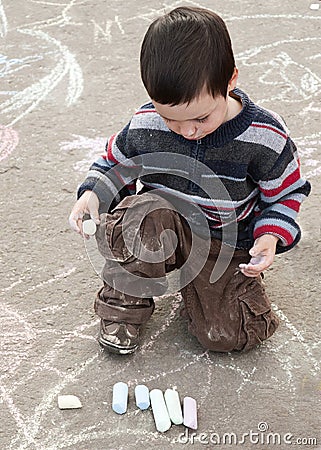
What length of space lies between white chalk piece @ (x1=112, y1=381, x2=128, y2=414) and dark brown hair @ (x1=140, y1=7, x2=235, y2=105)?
18.4 inches

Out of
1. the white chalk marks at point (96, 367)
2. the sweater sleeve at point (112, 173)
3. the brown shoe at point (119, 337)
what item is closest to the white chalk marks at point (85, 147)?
the white chalk marks at point (96, 367)

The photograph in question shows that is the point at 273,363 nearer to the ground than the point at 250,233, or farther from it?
nearer to the ground

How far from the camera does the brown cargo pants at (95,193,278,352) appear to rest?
1323mm

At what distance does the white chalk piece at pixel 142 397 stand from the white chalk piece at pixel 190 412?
61 millimetres

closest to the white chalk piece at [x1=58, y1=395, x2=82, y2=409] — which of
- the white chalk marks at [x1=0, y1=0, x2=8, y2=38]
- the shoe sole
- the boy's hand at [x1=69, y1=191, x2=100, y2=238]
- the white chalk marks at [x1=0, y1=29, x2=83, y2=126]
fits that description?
the shoe sole

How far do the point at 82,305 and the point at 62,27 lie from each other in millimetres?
1237

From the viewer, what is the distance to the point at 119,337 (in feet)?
4.46

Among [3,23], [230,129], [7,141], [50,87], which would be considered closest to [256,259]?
[230,129]

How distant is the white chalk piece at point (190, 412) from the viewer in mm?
1229

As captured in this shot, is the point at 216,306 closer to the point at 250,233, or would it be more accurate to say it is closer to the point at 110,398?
the point at 250,233

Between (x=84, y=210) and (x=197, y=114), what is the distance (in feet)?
0.97

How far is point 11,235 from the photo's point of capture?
1637 millimetres

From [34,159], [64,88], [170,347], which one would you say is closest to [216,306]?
[170,347]

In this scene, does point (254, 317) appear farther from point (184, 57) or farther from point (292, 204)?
point (184, 57)
